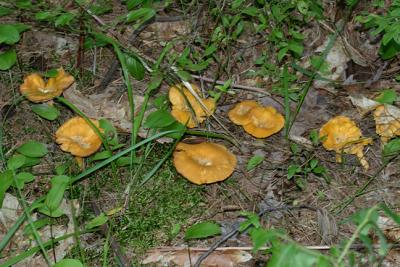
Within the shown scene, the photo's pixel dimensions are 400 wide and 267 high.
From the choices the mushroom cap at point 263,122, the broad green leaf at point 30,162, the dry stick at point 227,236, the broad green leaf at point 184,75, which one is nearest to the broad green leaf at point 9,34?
the broad green leaf at point 30,162

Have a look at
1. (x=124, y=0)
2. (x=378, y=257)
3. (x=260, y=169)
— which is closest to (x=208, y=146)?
(x=260, y=169)

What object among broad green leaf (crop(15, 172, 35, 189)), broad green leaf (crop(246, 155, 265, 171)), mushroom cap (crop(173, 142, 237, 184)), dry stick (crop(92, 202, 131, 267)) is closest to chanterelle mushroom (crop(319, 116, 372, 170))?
broad green leaf (crop(246, 155, 265, 171))

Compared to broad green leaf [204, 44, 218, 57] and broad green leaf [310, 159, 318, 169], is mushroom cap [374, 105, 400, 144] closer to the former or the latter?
broad green leaf [310, 159, 318, 169]

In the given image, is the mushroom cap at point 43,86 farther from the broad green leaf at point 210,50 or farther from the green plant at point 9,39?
the broad green leaf at point 210,50

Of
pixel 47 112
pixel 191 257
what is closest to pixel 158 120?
pixel 47 112

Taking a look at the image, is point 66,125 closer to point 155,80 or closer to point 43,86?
point 43,86
